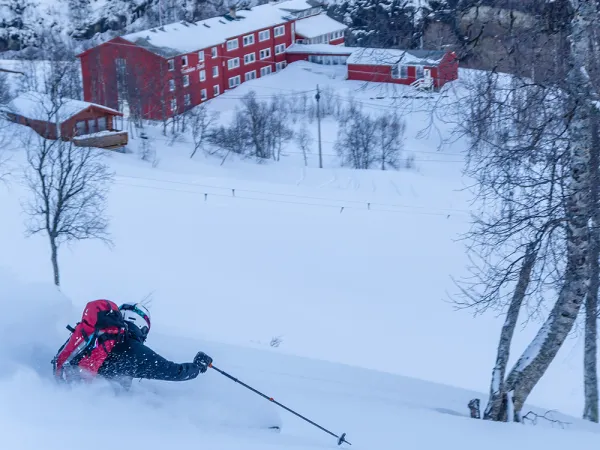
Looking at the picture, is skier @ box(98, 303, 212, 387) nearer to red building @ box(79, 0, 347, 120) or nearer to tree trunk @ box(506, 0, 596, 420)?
tree trunk @ box(506, 0, 596, 420)

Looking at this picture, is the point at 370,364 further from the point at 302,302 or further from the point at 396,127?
the point at 396,127

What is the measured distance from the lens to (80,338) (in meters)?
4.73

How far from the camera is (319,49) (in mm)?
46688

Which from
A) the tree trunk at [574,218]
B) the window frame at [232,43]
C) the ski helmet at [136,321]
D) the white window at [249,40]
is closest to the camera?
the ski helmet at [136,321]

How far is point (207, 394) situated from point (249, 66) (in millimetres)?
42344

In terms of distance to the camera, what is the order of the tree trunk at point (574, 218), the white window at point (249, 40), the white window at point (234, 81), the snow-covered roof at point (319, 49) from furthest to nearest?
the white window at point (249, 40) < the snow-covered roof at point (319, 49) < the white window at point (234, 81) < the tree trunk at point (574, 218)

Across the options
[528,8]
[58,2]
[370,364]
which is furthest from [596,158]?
[58,2]

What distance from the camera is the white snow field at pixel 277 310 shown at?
4.46m

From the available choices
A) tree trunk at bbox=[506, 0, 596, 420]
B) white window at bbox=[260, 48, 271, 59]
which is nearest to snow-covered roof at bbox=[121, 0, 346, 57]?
white window at bbox=[260, 48, 271, 59]

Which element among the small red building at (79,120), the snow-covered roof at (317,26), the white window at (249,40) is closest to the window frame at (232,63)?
the white window at (249,40)

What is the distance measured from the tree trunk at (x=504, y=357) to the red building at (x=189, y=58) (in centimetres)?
3063

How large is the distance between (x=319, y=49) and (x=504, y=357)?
136 feet

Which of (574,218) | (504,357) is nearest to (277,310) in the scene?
(504,357)

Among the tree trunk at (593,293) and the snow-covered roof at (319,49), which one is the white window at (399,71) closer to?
the tree trunk at (593,293)
